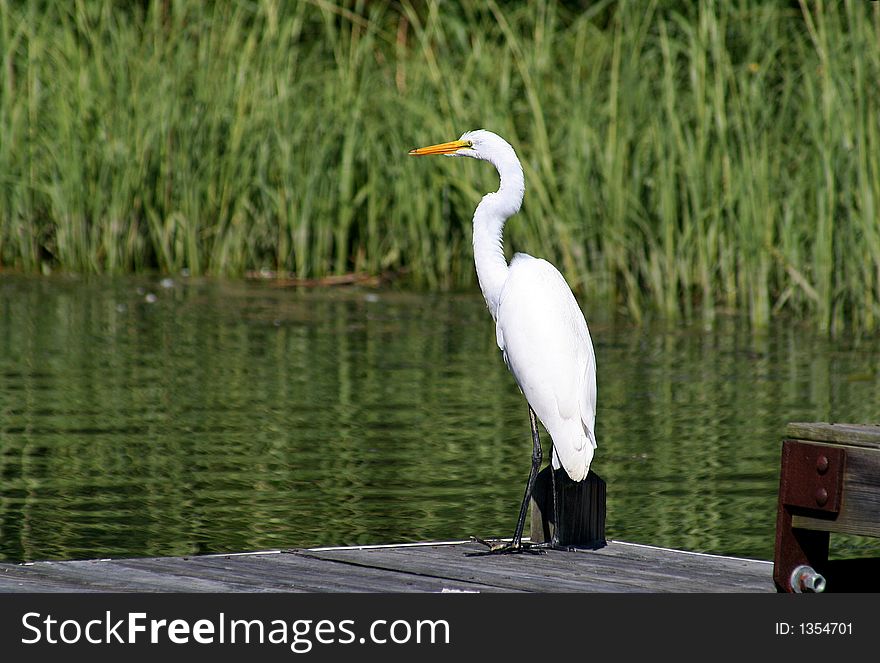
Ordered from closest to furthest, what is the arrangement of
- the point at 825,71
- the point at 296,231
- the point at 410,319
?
the point at 825,71, the point at 410,319, the point at 296,231

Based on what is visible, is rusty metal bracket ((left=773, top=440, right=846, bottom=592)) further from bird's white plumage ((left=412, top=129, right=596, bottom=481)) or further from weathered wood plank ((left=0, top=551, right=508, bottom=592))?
bird's white plumage ((left=412, top=129, right=596, bottom=481))

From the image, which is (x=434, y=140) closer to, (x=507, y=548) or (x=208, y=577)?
(x=507, y=548)

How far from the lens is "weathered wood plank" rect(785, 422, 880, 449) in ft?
12.5

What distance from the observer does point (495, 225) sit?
590cm

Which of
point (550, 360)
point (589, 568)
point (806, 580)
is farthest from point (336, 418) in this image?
point (806, 580)

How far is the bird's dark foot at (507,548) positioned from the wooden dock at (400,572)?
0.11 ft

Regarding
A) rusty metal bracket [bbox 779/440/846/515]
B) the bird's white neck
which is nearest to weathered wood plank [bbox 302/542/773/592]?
rusty metal bracket [bbox 779/440/846/515]

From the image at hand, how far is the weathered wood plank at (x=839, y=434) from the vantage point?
3.80 metres

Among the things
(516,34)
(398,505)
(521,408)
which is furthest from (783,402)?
(516,34)

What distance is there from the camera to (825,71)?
975cm
